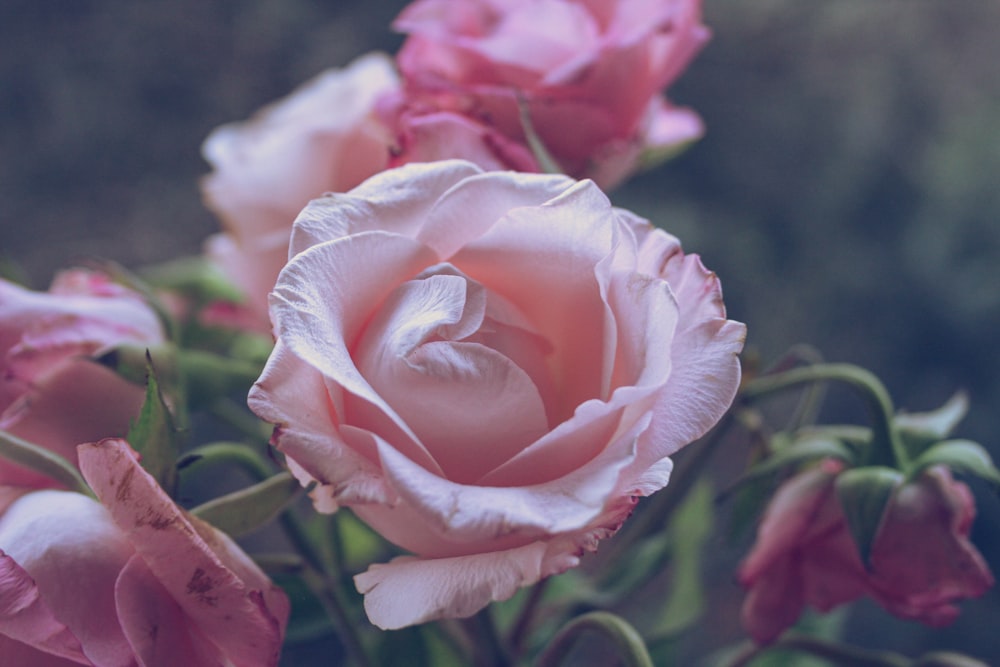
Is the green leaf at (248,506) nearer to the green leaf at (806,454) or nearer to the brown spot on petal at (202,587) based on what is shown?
the brown spot on petal at (202,587)

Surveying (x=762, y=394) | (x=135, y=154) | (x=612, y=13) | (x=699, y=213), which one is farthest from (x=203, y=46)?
(x=762, y=394)

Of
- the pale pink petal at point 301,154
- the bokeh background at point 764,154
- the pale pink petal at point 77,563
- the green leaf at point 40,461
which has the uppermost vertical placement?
the pale pink petal at point 301,154

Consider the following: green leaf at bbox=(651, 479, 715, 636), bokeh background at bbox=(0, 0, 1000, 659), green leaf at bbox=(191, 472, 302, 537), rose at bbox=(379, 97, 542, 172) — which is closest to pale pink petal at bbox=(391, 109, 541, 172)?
rose at bbox=(379, 97, 542, 172)

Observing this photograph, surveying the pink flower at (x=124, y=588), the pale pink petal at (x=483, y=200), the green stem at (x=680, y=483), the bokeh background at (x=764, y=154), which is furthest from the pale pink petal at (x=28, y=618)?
the bokeh background at (x=764, y=154)

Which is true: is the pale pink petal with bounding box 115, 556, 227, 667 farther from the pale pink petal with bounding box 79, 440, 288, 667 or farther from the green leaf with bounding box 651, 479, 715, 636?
the green leaf with bounding box 651, 479, 715, 636

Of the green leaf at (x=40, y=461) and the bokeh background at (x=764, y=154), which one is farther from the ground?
the green leaf at (x=40, y=461)

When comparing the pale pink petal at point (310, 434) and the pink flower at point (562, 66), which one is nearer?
the pale pink petal at point (310, 434)

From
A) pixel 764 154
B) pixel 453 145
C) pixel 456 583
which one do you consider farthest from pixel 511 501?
pixel 764 154

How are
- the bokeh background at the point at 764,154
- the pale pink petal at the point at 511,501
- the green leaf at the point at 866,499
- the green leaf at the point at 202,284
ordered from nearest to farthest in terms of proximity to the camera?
the pale pink petal at the point at 511,501 → the green leaf at the point at 866,499 → the green leaf at the point at 202,284 → the bokeh background at the point at 764,154
